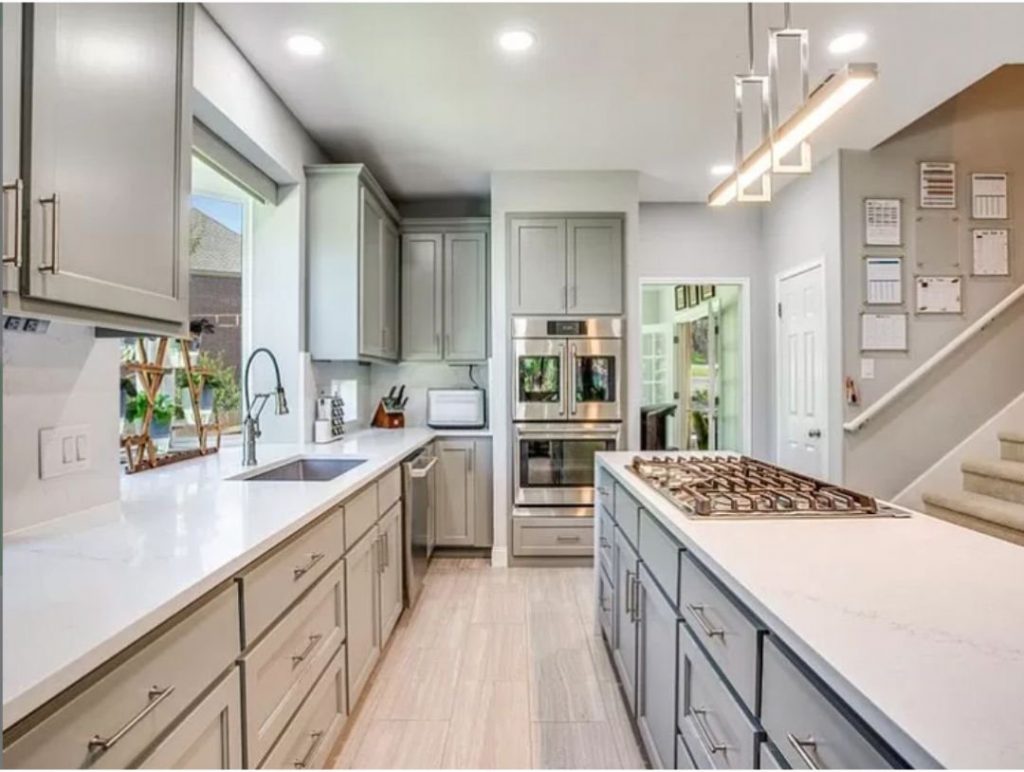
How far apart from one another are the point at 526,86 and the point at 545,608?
9.23 feet

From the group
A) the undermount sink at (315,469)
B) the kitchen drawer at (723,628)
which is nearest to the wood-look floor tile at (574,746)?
the kitchen drawer at (723,628)

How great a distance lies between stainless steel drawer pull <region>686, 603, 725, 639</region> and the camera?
1.27 meters

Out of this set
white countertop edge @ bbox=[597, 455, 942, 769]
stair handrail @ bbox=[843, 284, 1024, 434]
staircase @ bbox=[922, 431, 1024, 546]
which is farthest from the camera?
stair handrail @ bbox=[843, 284, 1024, 434]

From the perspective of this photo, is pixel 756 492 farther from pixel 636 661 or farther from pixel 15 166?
pixel 15 166

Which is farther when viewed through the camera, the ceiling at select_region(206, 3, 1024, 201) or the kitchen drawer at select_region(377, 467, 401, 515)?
the kitchen drawer at select_region(377, 467, 401, 515)

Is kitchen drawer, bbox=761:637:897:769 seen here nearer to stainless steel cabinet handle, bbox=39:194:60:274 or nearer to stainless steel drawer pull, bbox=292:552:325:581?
stainless steel drawer pull, bbox=292:552:325:581

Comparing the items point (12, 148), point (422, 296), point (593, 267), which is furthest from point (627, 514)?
point (422, 296)

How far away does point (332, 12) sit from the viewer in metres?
2.41

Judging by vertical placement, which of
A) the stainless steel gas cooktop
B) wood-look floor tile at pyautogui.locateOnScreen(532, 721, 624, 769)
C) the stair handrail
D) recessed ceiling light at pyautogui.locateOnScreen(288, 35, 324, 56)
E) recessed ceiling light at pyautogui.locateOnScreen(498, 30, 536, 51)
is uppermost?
recessed ceiling light at pyautogui.locateOnScreen(498, 30, 536, 51)

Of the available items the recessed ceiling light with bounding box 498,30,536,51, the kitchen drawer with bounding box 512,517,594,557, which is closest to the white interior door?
the kitchen drawer with bounding box 512,517,594,557

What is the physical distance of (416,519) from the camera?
11.4ft

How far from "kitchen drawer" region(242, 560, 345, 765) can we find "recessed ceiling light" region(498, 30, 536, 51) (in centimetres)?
225

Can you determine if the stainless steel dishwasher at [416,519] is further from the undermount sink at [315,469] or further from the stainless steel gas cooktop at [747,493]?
the stainless steel gas cooktop at [747,493]

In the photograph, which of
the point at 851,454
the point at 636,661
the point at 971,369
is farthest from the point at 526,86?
the point at 971,369
